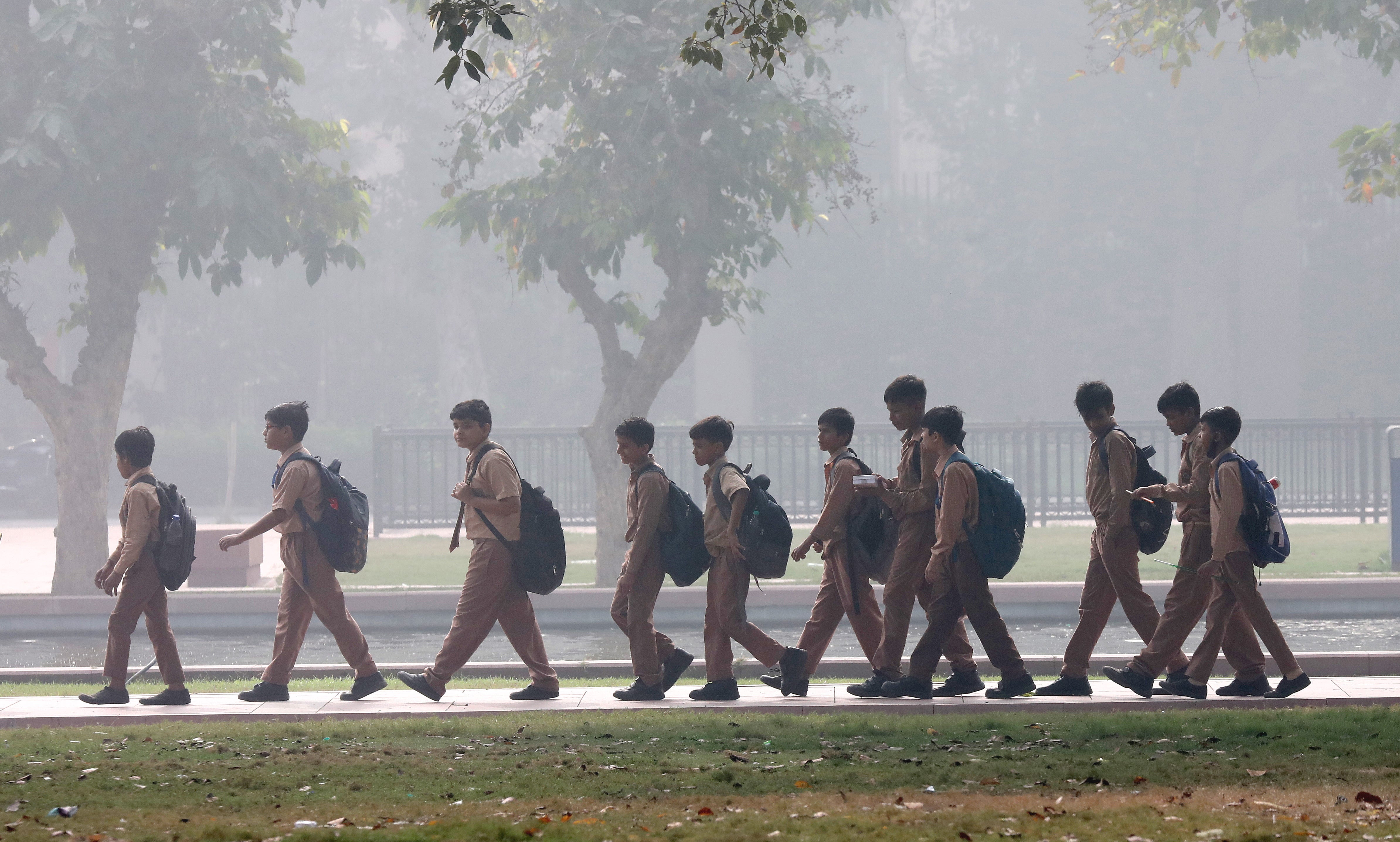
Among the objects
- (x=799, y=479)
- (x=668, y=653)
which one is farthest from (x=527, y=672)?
(x=799, y=479)

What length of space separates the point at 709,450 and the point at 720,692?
1.29 meters

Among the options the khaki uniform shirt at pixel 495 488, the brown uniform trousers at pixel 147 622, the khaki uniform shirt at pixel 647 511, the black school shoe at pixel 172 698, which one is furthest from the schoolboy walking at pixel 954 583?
the brown uniform trousers at pixel 147 622

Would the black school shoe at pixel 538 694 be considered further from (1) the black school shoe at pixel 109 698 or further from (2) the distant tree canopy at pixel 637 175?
(2) the distant tree canopy at pixel 637 175

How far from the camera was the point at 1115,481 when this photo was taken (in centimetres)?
756

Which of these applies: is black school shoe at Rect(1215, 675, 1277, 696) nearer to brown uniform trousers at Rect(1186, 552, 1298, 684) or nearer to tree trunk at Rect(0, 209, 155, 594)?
brown uniform trousers at Rect(1186, 552, 1298, 684)

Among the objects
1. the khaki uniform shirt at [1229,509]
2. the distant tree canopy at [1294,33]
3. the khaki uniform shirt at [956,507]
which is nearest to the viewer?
the khaki uniform shirt at [1229,509]

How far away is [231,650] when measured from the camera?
41.6ft

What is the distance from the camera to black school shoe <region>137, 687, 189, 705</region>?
8.21 metres

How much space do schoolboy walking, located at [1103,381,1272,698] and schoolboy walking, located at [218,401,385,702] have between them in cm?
400

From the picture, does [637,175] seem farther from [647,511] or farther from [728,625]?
[728,625]

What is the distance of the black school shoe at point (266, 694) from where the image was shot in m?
8.28

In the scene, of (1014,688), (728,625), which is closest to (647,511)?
(728,625)

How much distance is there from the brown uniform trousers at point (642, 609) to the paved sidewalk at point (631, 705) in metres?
0.19

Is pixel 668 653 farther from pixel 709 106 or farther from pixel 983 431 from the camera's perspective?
pixel 983 431
